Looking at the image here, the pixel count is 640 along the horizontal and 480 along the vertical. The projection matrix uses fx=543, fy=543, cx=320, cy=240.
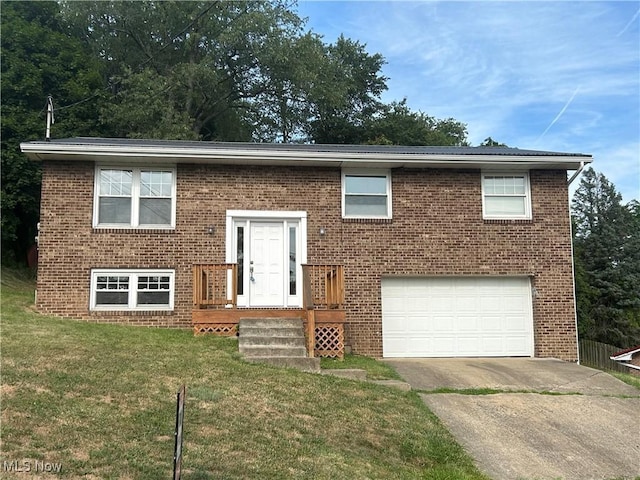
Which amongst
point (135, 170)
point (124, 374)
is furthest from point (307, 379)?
point (135, 170)

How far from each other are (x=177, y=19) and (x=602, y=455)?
28915 mm

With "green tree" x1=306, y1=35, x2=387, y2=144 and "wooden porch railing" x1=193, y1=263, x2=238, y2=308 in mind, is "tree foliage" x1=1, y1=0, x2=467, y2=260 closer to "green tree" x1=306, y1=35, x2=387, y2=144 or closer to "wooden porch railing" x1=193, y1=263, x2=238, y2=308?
"green tree" x1=306, y1=35, x2=387, y2=144

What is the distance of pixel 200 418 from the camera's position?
5.96 metres

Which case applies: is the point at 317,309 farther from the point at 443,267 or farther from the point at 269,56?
the point at 269,56

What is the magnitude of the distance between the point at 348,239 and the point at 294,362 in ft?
12.9

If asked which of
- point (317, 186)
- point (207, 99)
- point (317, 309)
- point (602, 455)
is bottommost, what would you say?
point (602, 455)

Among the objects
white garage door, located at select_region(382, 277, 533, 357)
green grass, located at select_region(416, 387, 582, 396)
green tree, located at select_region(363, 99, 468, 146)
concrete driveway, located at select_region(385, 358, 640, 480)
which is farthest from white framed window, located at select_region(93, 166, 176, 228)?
green tree, located at select_region(363, 99, 468, 146)

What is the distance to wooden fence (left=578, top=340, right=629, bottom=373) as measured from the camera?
20741mm

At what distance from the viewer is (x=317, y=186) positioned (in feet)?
39.9

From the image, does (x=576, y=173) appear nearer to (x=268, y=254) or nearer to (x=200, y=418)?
(x=268, y=254)

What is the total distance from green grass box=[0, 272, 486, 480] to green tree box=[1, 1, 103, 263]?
12445 mm

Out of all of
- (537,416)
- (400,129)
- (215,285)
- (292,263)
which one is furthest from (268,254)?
(400,129)

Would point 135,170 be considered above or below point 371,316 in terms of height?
above

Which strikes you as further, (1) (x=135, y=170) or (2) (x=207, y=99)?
(2) (x=207, y=99)
